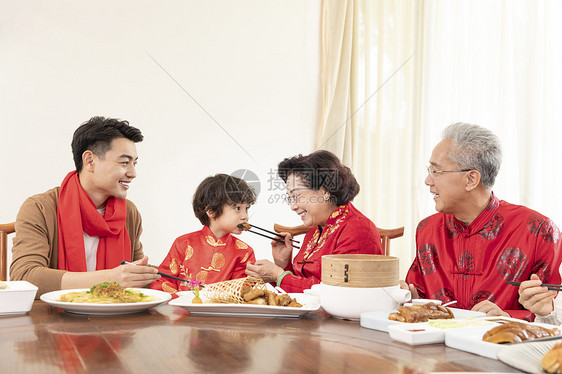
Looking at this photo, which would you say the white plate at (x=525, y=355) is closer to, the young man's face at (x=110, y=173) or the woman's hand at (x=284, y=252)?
the woman's hand at (x=284, y=252)

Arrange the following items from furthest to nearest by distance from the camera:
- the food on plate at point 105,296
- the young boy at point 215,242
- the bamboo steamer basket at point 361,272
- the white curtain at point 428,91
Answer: the white curtain at point 428,91 < the young boy at point 215,242 < the food on plate at point 105,296 < the bamboo steamer basket at point 361,272

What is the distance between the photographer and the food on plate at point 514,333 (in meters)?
0.94

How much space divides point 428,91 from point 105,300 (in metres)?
2.80

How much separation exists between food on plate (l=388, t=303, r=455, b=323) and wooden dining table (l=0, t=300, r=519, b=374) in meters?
0.07

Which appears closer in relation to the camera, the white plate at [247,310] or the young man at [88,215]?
the white plate at [247,310]

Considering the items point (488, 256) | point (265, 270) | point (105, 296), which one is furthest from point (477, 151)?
point (105, 296)

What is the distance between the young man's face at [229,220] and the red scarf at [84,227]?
1.36 ft

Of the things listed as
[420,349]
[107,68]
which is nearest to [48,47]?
[107,68]

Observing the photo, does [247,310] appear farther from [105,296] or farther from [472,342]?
[472,342]

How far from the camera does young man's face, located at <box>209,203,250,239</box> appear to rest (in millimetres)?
2510

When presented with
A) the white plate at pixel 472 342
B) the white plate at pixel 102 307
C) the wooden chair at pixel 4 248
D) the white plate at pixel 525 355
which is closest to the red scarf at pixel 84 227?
the wooden chair at pixel 4 248

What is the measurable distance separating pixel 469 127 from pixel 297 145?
2.23 metres

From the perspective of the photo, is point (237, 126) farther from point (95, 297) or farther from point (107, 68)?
point (95, 297)

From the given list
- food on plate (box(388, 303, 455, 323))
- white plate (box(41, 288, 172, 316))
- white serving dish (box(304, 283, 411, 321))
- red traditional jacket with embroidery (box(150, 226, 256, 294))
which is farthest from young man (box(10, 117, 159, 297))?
food on plate (box(388, 303, 455, 323))
